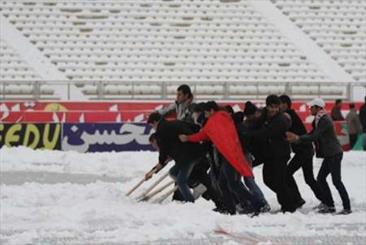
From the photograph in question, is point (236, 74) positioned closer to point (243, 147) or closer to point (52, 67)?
point (52, 67)

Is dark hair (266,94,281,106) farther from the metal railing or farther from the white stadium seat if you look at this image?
the white stadium seat

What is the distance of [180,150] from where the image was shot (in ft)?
32.7

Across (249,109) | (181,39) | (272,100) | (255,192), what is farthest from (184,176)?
(181,39)

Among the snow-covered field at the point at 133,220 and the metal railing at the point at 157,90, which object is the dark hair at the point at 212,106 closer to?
the snow-covered field at the point at 133,220

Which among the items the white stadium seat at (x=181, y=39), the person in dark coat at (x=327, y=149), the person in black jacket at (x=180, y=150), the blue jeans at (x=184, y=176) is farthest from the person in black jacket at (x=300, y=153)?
the white stadium seat at (x=181, y=39)

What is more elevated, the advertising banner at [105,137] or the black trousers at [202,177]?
the black trousers at [202,177]

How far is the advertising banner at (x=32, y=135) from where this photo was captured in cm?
1842

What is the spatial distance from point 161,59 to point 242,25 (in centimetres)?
404

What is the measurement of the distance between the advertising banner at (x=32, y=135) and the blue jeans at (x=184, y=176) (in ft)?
29.0

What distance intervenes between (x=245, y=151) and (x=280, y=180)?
1.77ft

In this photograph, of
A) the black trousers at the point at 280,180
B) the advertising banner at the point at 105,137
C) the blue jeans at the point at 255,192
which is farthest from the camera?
the advertising banner at the point at 105,137

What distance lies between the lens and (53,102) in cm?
2378

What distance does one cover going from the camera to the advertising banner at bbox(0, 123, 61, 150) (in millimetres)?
18422

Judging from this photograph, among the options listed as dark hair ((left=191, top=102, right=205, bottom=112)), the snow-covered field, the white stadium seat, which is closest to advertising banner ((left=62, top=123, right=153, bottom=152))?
the snow-covered field
